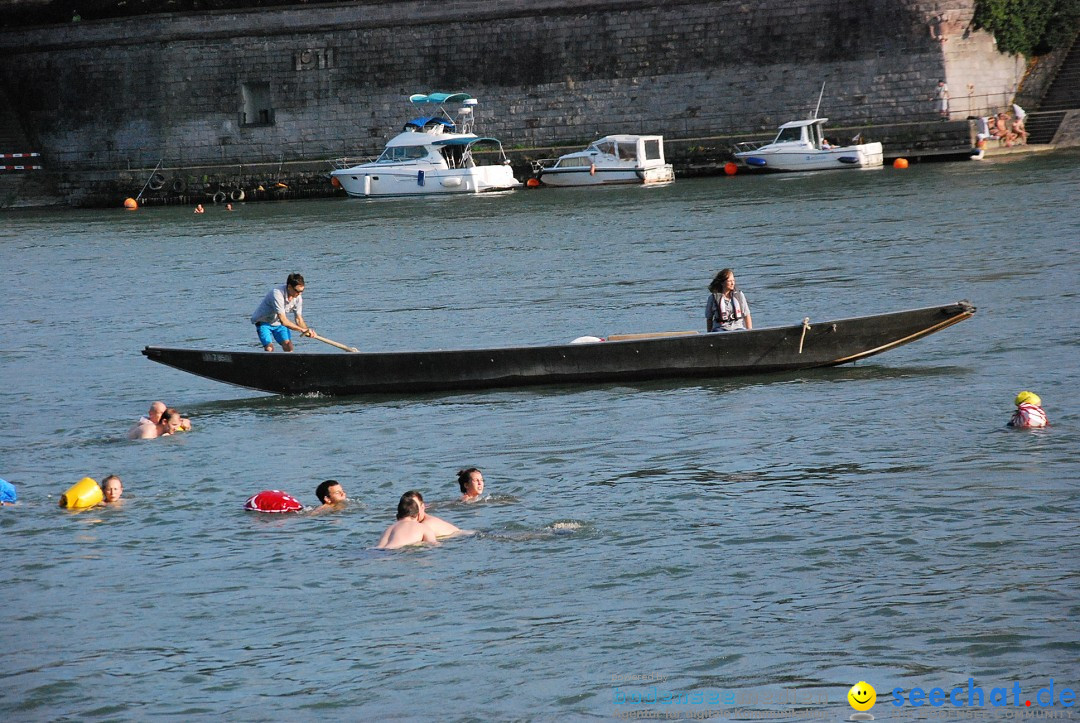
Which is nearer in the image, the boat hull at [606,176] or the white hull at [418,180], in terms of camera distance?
the boat hull at [606,176]

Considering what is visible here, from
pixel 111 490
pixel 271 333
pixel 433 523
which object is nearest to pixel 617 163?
pixel 271 333

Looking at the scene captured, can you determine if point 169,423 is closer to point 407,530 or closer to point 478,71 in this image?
point 407,530

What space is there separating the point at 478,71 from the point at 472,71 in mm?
205

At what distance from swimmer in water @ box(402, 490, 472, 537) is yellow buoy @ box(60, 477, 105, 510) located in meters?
3.02

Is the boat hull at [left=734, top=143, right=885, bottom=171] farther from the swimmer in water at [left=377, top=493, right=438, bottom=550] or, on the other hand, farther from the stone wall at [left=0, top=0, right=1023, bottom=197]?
the swimmer in water at [left=377, top=493, right=438, bottom=550]

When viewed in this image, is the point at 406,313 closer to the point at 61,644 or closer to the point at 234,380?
the point at 234,380

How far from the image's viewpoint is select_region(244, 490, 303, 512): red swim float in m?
10.9

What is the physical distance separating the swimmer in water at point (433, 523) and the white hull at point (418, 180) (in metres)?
29.8

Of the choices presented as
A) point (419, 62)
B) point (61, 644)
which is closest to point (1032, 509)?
point (61, 644)

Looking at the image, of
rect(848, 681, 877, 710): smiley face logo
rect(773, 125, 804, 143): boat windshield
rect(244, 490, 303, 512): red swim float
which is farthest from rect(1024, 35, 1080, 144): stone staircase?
rect(848, 681, 877, 710): smiley face logo

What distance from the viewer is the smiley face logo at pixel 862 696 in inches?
279

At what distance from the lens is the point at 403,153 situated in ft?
131

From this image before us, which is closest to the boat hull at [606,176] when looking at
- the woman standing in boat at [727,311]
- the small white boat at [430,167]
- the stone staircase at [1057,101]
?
the small white boat at [430,167]

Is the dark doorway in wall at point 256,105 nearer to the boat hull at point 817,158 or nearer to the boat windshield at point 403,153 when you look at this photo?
the boat windshield at point 403,153
